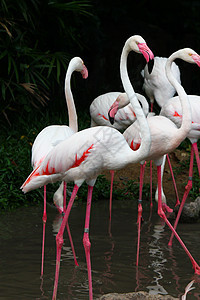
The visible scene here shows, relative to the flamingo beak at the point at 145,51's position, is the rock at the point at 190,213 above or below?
below

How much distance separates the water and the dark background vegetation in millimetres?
783

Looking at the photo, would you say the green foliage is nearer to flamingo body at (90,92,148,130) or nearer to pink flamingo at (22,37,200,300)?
flamingo body at (90,92,148,130)

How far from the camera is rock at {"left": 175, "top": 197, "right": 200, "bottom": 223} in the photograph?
5121mm

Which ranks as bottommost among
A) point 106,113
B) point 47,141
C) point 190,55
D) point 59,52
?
point 106,113

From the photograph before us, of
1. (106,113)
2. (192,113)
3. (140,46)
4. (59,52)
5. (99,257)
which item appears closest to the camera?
(140,46)

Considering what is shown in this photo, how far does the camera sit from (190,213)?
5117 millimetres

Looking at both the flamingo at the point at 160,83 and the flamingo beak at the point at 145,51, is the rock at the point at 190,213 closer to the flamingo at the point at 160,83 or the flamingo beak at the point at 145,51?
the flamingo at the point at 160,83

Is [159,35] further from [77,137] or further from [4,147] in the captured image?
[77,137]

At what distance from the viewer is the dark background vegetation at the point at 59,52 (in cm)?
665

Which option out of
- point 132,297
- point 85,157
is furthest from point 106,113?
point 132,297

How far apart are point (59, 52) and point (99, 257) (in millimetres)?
3702

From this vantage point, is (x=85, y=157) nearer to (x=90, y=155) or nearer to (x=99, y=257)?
(x=90, y=155)

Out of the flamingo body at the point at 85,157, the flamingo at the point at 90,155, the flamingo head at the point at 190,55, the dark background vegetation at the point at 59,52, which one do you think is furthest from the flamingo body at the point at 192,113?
the dark background vegetation at the point at 59,52

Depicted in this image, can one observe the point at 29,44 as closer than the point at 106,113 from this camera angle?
No
